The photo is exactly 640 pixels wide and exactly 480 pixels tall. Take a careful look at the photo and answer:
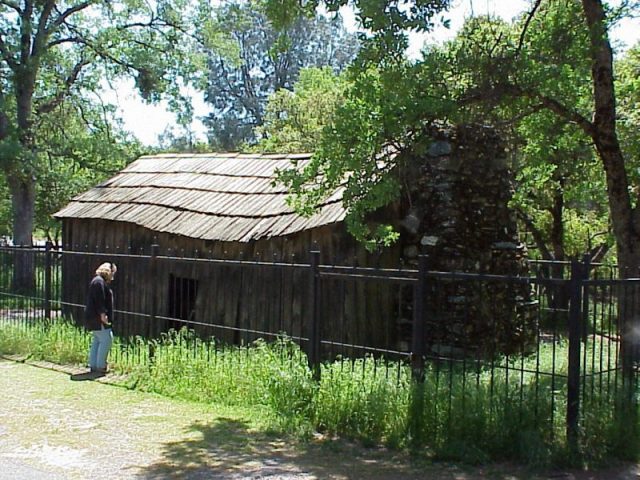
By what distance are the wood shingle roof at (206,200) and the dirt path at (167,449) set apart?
12.8 ft

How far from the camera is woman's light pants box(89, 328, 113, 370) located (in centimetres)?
1158

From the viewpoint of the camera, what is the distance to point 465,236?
43.3ft

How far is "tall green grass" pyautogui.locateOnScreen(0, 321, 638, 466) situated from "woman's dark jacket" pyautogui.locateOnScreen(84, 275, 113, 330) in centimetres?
116

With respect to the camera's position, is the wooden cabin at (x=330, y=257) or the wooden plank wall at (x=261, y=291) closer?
the wooden plank wall at (x=261, y=291)

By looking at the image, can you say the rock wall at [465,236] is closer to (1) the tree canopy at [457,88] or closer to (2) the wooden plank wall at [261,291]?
(2) the wooden plank wall at [261,291]

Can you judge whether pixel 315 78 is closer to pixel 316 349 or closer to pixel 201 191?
pixel 201 191

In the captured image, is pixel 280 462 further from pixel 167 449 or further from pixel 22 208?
pixel 22 208

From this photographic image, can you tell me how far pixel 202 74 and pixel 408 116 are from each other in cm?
2165

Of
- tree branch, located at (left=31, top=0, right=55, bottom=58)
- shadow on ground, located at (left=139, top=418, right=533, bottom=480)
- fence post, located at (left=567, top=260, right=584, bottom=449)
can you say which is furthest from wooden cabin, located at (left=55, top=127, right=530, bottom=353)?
tree branch, located at (left=31, top=0, right=55, bottom=58)

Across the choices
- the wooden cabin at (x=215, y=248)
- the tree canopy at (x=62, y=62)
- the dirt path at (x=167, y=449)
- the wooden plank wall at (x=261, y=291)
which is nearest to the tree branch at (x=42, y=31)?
the tree canopy at (x=62, y=62)

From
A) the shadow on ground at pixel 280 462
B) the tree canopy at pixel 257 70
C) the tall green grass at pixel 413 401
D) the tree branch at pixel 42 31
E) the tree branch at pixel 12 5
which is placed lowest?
the shadow on ground at pixel 280 462

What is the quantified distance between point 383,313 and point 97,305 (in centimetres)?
426

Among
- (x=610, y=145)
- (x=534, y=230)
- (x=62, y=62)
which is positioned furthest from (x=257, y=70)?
(x=610, y=145)

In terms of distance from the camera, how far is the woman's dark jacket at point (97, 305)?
11336 mm
